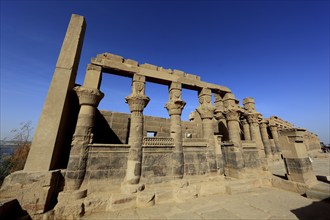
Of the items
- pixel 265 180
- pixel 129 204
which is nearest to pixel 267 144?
pixel 265 180

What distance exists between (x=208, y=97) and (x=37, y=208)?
781 cm

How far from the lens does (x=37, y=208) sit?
143 inches

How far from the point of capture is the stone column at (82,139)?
14.6ft

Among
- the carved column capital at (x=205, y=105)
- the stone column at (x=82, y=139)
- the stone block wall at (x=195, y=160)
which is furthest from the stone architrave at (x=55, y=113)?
the carved column capital at (x=205, y=105)

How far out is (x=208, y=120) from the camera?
7.46 meters

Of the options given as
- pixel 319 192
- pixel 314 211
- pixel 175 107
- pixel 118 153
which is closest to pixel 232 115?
pixel 175 107

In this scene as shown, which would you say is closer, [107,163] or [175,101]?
[107,163]

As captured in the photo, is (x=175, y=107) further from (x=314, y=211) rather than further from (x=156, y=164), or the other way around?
(x=314, y=211)

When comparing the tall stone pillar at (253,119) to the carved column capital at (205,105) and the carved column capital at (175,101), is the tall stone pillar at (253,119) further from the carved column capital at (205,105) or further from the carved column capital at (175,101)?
the carved column capital at (175,101)

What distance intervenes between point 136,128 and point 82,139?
1921 mm

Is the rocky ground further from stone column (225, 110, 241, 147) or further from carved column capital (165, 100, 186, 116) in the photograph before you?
carved column capital (165, 100, 186, 116)

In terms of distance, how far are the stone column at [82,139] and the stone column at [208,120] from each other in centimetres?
509

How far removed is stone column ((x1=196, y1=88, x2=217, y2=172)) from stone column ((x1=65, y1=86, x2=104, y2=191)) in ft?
16.7

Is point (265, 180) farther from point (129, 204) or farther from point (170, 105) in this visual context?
point (129, 204)
